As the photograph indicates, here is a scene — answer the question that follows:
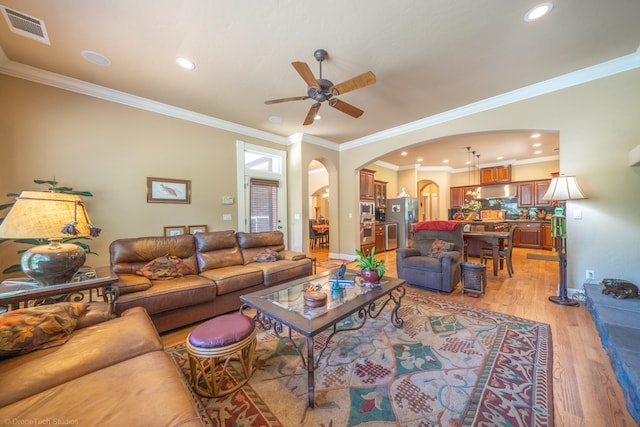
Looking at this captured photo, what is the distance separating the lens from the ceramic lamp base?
5.67ft

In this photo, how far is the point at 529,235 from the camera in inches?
281

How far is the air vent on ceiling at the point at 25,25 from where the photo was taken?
2090 mm

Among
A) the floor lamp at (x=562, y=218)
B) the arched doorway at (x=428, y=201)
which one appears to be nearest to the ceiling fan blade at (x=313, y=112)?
the floor lamp at (x=562, y=218)

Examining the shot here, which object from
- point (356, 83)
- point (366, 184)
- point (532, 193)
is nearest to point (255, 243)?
point (356, 83)

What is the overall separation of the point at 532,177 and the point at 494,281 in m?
5.79

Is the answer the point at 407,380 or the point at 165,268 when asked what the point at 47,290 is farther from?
the point at 407,380

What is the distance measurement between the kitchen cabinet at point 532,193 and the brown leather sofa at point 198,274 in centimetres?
798

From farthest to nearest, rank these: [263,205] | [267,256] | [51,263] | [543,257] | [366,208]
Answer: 1. [366,208]
2. [543,257]
3. [263,205]
4. [267,256]
5. [51,263]

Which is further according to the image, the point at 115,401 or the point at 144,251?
the point at 144,251

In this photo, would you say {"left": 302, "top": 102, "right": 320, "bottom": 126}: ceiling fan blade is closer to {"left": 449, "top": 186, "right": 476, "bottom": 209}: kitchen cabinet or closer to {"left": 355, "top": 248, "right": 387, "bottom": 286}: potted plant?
{"left": 355, "top": 248, "right": 387, "bottom": 286}: potted plant

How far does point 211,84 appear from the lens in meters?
3.23

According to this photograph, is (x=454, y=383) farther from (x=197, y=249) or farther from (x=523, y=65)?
(x=523, y=65)

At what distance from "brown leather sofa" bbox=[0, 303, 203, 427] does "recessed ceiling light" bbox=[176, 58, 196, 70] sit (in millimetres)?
2864

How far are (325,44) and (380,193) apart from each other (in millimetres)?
5778
